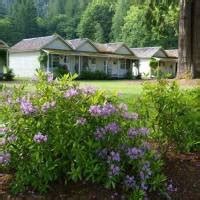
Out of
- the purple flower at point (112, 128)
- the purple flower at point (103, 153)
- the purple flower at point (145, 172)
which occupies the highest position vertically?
the purple flower at point (112, 128)

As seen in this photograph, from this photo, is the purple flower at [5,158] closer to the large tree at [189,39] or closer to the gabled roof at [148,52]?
the large tree at [189,39]

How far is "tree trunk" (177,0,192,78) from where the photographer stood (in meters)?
26.0

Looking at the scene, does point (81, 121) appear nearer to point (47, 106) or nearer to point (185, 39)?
point (47, 106)

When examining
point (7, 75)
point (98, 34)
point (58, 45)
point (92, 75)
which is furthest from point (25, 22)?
point (7, 75)

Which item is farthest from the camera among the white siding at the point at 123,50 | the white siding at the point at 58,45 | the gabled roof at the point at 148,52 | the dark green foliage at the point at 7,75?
the gabled roof at the point at 148,52

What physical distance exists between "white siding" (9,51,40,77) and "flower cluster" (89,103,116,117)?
4944 centimetres

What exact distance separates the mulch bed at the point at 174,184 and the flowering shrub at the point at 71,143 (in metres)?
0.10

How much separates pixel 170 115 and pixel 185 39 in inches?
837

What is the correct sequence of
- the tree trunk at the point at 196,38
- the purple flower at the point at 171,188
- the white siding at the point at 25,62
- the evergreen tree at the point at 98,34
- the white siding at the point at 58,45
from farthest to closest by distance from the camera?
the evergreen tree at the point at 98,34
the white siding at the point at 25,62
the white siding at the point at 58,45
the tree trunk at the point at 196,38
the purple flower at the point at 171,188

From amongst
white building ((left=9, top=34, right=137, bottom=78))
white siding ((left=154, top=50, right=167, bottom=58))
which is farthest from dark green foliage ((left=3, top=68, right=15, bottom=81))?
white siding ((left=154, top=50, right=167, bottom=58))

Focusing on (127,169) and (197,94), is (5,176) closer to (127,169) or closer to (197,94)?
(127,169)

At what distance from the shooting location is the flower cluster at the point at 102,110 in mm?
4852

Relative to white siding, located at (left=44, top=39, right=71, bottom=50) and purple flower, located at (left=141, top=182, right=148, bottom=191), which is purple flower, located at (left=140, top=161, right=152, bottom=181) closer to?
purple flower, located at (left=141, top=182, right=148, bottom=191)

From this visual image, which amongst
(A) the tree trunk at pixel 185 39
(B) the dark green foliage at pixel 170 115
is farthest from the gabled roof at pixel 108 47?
(B) the dark green foliage at pixel 170 115
